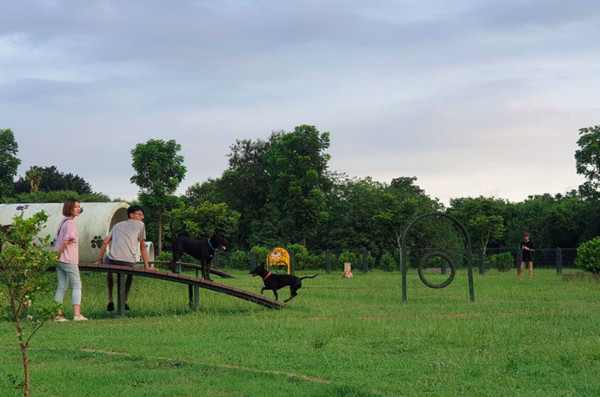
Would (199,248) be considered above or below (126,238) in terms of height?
below

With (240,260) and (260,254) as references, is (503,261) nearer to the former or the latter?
(260,254)

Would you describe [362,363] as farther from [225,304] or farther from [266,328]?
[225,304]

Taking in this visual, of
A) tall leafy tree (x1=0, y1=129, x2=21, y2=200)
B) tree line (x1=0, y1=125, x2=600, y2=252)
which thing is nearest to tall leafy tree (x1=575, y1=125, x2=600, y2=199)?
tree line (x1=0, y1=125, x2=600, y2=252)

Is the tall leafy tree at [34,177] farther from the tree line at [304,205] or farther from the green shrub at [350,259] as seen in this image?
the green shrub at [350,259]

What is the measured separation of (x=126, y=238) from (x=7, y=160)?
50.3 meters

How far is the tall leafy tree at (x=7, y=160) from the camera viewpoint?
192 ft

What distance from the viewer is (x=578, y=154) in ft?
193

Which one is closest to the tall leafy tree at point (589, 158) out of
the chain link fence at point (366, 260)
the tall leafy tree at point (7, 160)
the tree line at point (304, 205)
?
the tree line at point (304, 205)

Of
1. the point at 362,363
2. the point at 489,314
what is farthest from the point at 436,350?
the point at 489,314

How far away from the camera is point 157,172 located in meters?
55.9

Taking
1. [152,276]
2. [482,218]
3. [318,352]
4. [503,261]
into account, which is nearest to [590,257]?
[503,261]

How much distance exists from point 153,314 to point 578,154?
173 feet

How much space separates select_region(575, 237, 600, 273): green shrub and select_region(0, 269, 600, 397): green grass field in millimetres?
11307

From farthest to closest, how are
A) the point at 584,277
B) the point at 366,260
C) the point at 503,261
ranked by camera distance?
the point at 503,261 → the point at 366,260 → the point at 584,277
